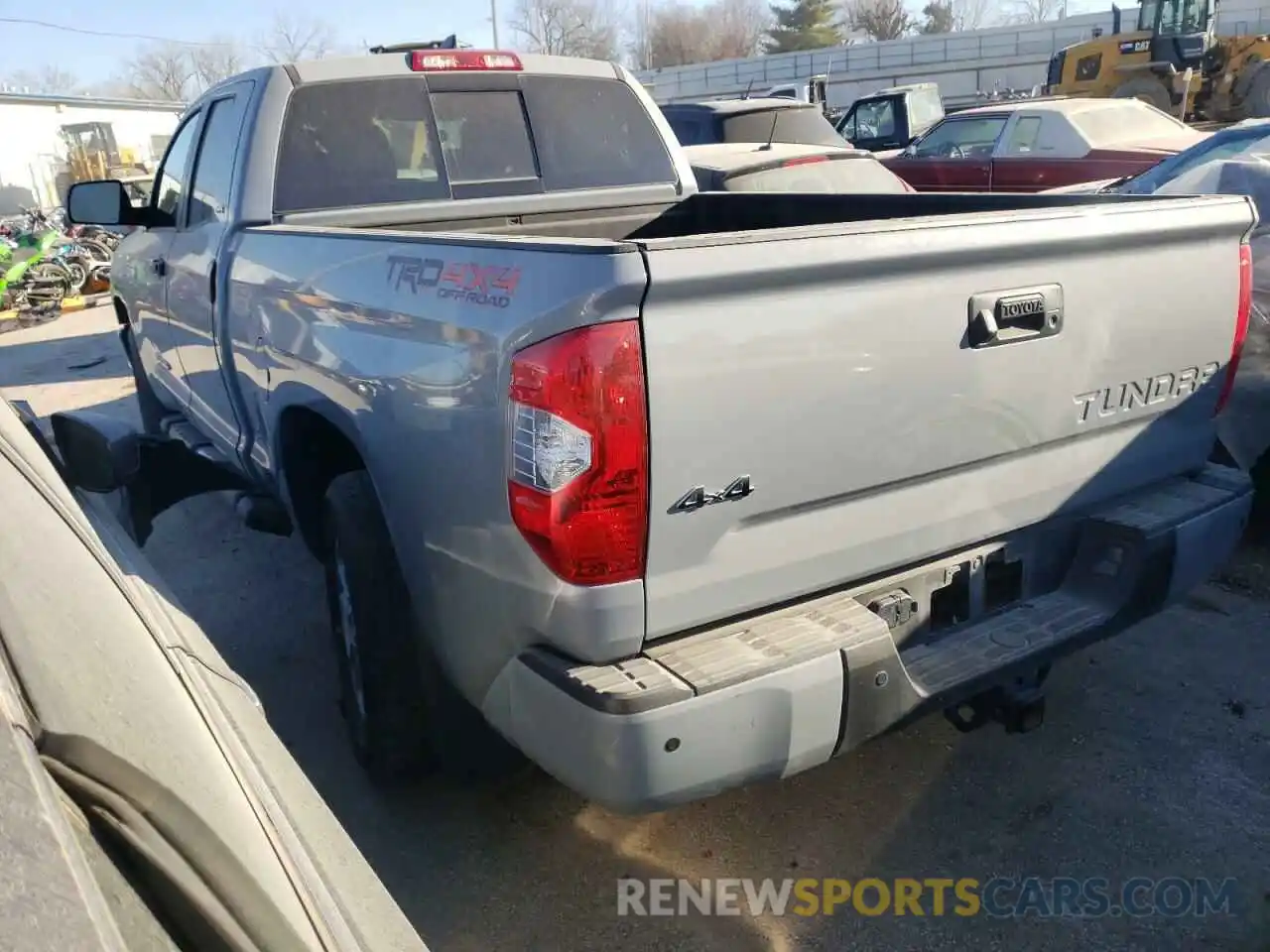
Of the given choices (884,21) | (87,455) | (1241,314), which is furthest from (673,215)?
(884,21)

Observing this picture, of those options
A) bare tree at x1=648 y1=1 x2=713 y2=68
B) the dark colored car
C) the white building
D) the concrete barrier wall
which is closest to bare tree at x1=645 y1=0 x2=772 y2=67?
bare tree at x1=648 y1=1 x2=713 y2=68

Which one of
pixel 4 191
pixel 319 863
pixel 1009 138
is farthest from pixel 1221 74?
pixel 4 191

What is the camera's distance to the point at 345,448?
334 cm

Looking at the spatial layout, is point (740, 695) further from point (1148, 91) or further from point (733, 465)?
point (1148, 91)

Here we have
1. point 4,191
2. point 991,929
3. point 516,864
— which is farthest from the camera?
point 4,191

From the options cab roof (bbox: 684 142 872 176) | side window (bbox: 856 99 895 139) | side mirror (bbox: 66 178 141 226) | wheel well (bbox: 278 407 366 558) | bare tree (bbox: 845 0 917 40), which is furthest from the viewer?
bare tree (bbox: 845 0 917 40)

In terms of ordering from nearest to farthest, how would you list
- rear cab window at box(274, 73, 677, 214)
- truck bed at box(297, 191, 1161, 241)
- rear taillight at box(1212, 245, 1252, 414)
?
rear taillight at box(1212, 245, 1252, 414) → truck bed at box(297, 191, 1161, 241) → rear cab window at box(274, 73, 677, 214)

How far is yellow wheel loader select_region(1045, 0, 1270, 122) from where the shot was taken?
2341cm

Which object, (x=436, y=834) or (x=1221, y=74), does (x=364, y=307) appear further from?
(x=1221, y=74)

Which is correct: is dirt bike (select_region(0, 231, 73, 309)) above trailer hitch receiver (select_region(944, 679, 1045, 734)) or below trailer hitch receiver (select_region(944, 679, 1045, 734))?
below

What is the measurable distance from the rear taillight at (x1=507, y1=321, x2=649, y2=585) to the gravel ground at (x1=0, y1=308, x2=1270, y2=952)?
1.18 m

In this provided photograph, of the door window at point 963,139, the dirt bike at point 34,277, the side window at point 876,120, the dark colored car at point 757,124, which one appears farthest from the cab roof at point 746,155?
the side window at point 876,120

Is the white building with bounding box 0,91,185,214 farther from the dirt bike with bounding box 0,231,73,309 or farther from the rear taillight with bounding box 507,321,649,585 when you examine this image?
the rear taillight with bounding box 507,321,649,585

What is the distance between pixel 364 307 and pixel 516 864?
161 centimetres
